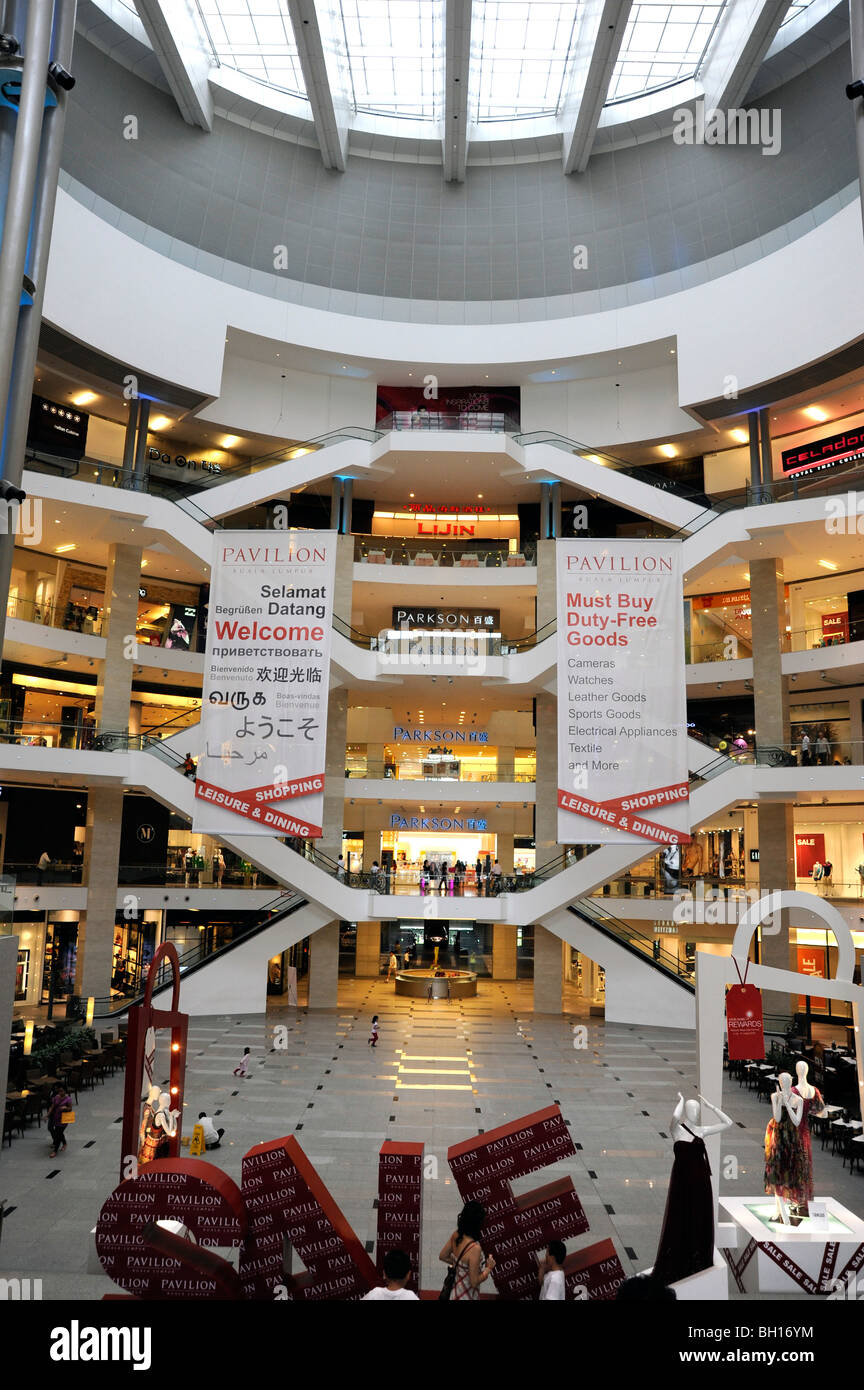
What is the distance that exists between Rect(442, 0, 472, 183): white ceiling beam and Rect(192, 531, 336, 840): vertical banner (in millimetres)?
13615

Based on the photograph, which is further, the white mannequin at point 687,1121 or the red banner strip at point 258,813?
the red banner strip at point 258,813

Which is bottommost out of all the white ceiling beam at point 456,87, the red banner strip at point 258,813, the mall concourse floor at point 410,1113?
the mall concourse floor at point 410,1113

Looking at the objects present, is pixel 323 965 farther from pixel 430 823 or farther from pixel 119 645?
pixel 119 645

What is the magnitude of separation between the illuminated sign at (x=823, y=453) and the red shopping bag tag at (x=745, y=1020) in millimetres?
17585

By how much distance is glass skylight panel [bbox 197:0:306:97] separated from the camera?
22.8m

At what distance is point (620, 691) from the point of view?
12.9m

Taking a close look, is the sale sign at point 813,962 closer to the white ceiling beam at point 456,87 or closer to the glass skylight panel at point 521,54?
the white ceiling beam at point 456,87

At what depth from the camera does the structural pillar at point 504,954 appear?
3033 cm

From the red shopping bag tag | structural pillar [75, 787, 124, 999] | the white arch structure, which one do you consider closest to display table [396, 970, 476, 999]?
structural pillar [75, 787, 124, 999]

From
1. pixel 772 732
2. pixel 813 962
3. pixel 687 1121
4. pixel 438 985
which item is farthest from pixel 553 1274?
pixel 813 962

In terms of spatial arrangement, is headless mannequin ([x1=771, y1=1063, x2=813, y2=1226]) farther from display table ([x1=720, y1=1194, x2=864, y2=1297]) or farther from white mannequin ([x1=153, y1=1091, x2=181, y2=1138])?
white mannequin ([x1=153, y1=1091, x2=181, y2=1138])

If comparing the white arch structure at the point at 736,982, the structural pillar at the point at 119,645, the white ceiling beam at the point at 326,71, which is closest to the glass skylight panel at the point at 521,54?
the white ceiling beam at the point at 326,71

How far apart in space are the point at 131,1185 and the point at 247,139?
2702 centimetres
